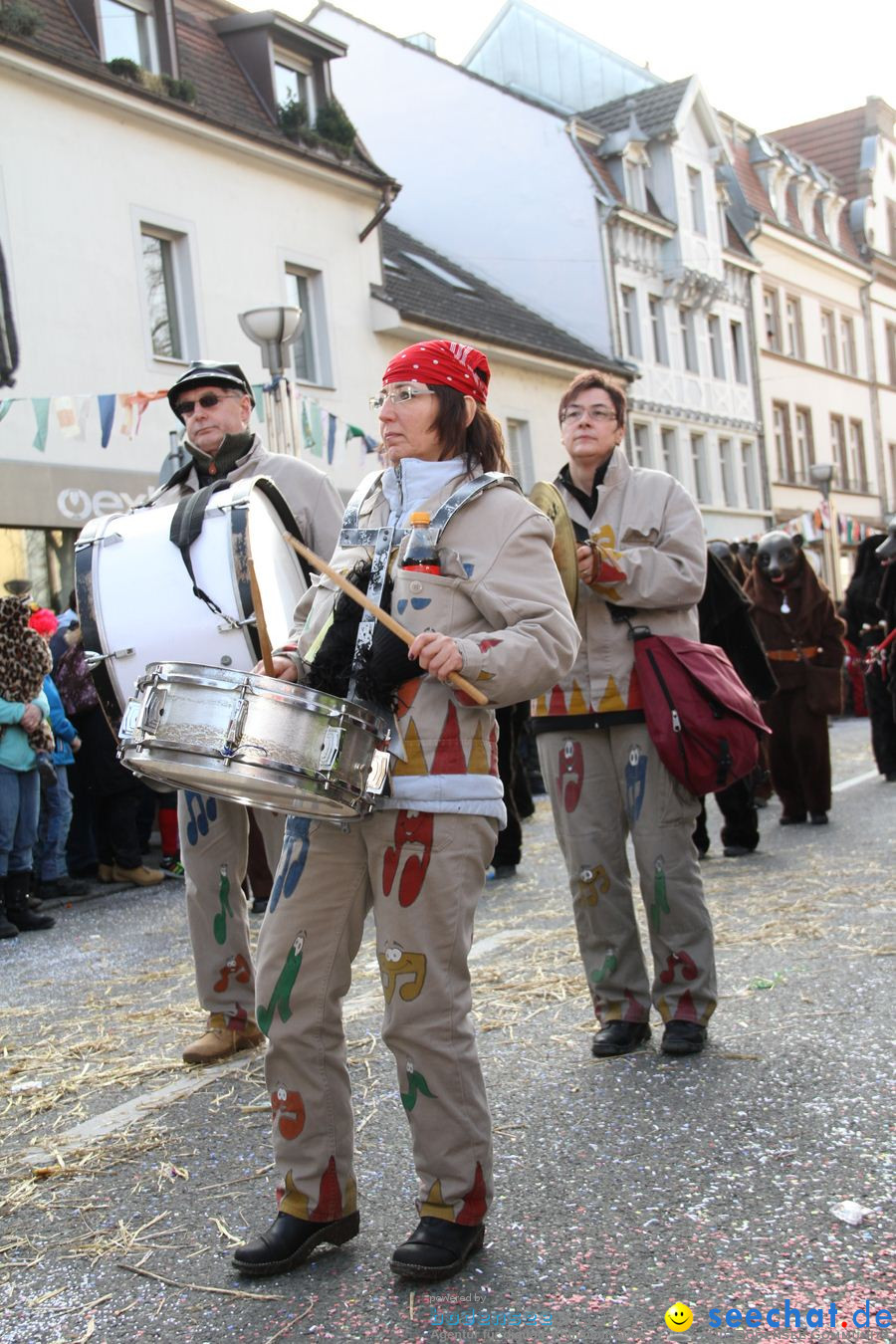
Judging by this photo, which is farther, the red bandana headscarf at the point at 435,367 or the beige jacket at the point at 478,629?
the red bandana headscarf at the point at 435,367

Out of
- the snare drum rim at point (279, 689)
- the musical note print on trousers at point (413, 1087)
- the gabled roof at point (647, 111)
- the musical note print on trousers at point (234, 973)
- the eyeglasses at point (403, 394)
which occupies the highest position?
the gabled roof at point (647, 111)

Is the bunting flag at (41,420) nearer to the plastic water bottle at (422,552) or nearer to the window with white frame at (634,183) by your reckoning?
the plastic water bottle at (422,552)

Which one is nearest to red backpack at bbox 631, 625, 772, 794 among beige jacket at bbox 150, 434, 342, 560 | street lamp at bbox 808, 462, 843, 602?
beige jacket at bbox 150, 434, 342, 560

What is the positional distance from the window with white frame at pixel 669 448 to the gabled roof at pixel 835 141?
60.4 ft

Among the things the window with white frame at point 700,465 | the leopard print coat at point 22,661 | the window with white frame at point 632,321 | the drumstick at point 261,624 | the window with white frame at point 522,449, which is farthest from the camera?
the window with white frame at point 700,465

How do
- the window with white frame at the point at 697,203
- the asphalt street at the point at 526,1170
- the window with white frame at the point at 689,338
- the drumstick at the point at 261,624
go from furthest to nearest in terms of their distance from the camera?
the window with white frame at the point at 697,203, the window with white frame at the point at 689,338, the drumstick at the point at 261,624, the asphalt street at the point at 526,1170

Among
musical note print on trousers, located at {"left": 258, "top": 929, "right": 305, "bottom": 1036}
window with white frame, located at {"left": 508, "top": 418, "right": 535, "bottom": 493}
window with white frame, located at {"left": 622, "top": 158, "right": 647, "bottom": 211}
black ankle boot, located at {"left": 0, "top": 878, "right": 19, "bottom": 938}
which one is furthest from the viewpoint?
window with white frame, located at {"left": 622, "top": 158, "right": 647, "bottom": 211}

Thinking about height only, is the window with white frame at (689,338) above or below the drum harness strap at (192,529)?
above

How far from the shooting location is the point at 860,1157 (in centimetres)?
376

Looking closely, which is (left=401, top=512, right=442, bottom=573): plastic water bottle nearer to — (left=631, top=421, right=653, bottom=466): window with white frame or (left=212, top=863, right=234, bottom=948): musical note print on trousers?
(left=212, top=863, right=234, bottom=948): musical note print on trousers

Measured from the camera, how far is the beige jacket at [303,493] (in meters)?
5.04

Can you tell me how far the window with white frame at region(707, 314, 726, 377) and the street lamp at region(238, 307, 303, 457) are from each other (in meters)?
27.3

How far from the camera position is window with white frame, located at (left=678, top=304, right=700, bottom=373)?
3706 cm

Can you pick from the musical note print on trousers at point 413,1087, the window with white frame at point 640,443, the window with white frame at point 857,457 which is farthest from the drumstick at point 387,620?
the window with white frame at point 857,457
